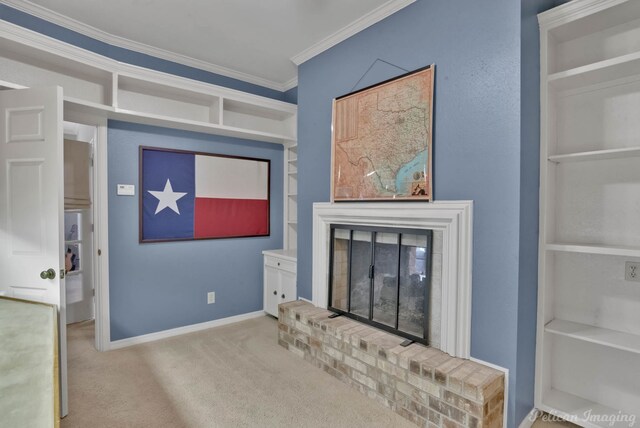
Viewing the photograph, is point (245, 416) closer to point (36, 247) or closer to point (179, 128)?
point (36, 247)

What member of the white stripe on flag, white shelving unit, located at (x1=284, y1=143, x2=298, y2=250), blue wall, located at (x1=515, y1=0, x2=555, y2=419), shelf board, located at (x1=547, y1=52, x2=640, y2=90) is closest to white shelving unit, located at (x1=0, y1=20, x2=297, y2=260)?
white shelving unit, located at (x1=284, y1=143, x2=298, y2=250)

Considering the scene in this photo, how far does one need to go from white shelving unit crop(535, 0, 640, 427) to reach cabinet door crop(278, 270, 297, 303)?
2077 millimetres

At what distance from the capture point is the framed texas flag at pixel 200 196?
3.16 metres

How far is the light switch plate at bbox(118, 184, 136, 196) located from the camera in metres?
2.99

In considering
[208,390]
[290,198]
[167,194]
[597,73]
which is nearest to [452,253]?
[597,73]

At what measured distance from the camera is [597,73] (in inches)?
71.8

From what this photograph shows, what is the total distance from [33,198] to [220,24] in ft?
5.84

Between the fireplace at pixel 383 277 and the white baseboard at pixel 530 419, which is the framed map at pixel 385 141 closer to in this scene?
the fireplace at pixel 383 277

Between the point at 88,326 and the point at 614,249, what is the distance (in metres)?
4.43

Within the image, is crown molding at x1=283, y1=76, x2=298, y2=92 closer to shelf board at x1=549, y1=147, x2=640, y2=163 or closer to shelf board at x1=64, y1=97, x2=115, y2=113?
shelf board at x1=64, y1=97, x2=115, y2=113

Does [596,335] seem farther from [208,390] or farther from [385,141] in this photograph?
[208,390]

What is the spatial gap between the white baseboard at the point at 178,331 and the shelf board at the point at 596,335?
2.82 meters

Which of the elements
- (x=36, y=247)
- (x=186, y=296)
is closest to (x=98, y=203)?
(x=36, y=247)

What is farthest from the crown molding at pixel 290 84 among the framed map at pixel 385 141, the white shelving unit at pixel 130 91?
the framed map at pixel 385 141
